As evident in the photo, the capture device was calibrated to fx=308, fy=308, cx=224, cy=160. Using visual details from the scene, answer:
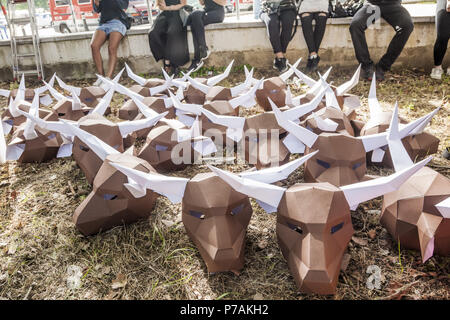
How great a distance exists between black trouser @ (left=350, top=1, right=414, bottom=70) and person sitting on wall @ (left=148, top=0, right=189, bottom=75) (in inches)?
132

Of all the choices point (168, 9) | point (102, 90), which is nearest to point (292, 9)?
point (168, 9)

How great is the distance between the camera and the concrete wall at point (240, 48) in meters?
5.98

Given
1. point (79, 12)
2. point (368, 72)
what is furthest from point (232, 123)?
A: point (79, 12)

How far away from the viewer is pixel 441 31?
505 cm

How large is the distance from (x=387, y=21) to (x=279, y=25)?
190 cm

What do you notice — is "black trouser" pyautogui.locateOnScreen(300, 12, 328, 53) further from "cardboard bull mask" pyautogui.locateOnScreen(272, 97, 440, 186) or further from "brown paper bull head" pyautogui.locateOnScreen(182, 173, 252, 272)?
"brown paper bull head" pyautogui.locateOnScreen(182, 173, 252, 272)

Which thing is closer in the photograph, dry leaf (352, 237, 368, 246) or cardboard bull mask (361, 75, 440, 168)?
dry leaf (352, 237, 368, 246)

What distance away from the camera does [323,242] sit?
1553 millimetres

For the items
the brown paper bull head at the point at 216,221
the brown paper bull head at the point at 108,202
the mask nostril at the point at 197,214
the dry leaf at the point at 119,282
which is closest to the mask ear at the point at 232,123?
the brown paper bull head at the point at 108,202

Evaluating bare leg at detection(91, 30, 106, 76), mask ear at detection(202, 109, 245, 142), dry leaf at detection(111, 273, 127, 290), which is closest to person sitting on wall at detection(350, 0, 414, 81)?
mask ear at detection(202, 109, 245, 142)

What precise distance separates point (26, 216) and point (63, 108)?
1535mm

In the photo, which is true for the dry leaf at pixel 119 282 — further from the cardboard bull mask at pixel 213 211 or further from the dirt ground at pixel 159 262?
the cardboard bull mask at pixel 213 211

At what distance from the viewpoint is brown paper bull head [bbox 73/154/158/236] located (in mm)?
2078

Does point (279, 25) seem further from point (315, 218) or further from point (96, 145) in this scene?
point (315, 218)
